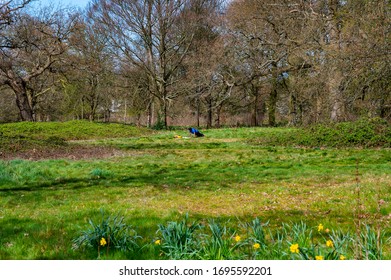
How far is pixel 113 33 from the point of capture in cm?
3194

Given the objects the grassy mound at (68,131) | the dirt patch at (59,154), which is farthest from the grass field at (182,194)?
the grassy mound at (68,131)

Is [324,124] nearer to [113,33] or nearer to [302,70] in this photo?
[302,70]

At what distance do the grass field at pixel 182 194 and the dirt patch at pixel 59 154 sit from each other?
0.24ft

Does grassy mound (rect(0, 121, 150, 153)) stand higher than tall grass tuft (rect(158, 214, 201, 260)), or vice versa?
grassy mound (rect(0, 121, 150, 153))

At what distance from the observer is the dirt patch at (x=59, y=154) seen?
13.1 m

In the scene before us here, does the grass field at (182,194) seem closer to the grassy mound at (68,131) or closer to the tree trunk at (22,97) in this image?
the grassy mound at (68,131)

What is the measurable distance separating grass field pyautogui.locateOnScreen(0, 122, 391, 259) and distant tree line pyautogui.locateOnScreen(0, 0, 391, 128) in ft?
19.3

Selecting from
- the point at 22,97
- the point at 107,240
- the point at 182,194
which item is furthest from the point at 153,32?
the point at 107,240

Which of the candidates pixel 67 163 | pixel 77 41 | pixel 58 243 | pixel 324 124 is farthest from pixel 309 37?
pixel 58 243

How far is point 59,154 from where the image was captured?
14070 mm

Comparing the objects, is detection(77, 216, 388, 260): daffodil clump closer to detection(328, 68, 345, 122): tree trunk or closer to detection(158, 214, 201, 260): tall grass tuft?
detection(158, 214, 201, 260): tall grass tuft

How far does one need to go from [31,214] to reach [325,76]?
59.5 ft

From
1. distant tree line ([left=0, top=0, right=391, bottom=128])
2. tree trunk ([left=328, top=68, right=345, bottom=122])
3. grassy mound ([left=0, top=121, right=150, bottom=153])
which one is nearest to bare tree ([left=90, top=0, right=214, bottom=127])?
distant tree line ([left=0, top=0, right=391, bottom=128])

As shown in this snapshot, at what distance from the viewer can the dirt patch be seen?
43.1ft
